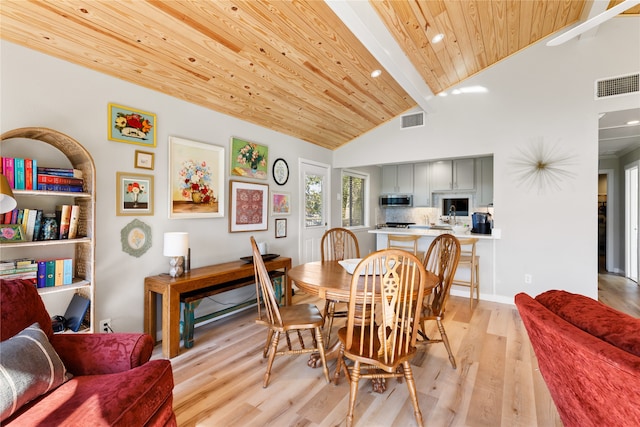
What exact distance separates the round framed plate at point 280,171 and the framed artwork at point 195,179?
894 millimetres

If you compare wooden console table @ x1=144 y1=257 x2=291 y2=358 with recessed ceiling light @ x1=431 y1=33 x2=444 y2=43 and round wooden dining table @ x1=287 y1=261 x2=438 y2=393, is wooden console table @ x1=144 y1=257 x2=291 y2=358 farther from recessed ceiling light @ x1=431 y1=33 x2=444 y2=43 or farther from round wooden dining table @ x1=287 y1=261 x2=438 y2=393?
recessed ceiling light @ x1=431 y1=33 x2=444 y2=43

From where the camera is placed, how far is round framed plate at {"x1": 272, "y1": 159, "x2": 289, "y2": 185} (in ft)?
13.7

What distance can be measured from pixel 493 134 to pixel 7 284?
4746 millimetres

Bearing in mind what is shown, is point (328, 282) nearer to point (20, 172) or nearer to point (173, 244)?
point (173, 244)

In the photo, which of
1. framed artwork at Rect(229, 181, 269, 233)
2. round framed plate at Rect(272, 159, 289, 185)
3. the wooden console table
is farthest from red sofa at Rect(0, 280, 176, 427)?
round framed plate at Rect(272, 159, 289, 185)

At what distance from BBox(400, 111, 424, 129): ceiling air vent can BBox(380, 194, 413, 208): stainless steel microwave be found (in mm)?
2145

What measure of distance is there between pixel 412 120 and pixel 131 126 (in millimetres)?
3650

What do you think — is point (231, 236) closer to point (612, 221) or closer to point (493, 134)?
point (493, 134)

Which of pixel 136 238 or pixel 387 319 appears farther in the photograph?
pixel 136 238

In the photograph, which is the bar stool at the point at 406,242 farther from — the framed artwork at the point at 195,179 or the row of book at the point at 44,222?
the row of book at the point at 44,222

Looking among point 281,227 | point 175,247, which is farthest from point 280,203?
point 175,247

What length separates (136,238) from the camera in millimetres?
2676

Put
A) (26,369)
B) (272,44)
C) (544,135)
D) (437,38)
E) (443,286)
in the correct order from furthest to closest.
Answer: (544,135) < (437,38) < (272,44) < (443,286) < (26,369)

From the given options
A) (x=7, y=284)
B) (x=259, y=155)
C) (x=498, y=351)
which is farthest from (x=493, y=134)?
(x=7, y=284)
